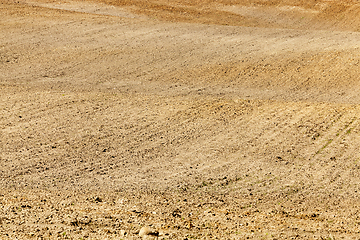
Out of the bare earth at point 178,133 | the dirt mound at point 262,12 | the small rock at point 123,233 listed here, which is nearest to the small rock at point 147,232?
the bare earth at point 178,133

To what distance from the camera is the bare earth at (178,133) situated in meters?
7.19

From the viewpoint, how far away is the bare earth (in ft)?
23.6

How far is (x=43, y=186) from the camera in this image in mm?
8492

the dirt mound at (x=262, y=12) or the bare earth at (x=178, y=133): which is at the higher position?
the dirt mound at (x=262, y=12)

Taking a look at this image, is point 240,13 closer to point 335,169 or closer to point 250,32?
point 250,32

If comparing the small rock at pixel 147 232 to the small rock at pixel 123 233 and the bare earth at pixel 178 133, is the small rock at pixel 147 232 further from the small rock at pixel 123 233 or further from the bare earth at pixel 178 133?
the small rock at pixel 123 233

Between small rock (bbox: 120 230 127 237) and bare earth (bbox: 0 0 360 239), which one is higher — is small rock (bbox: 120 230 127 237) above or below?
above

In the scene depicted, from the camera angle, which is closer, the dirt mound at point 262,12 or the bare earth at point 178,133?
the bare earth at point 178,133

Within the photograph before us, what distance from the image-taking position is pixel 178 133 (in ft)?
35.8

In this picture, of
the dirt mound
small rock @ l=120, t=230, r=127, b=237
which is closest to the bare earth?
small rock @ l=120, t=230, r=127, b=237

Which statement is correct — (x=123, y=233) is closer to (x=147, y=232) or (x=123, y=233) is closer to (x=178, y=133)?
(x=147, y=232)

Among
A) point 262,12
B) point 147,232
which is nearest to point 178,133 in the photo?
point 147,232

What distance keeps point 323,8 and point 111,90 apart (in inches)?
800

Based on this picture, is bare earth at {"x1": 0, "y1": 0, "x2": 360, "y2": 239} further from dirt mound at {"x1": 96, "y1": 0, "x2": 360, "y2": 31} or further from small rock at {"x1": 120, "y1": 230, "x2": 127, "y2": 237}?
dirt mound at {"x1": 96, "y1": 0, "x2": 360, "y2": 31}
